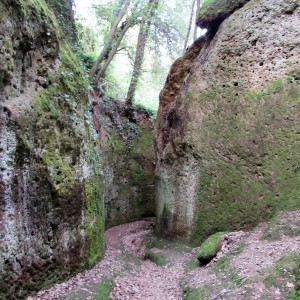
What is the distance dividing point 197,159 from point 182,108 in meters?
2.02

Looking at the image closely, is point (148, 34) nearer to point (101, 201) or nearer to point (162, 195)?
point (162, 195)

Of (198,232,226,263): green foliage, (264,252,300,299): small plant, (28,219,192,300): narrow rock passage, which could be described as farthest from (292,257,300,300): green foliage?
(198,232,226,263): green foliage

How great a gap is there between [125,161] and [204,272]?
25.8ft

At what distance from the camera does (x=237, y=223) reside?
8.88 meters

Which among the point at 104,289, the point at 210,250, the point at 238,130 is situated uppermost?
the point at 238,130

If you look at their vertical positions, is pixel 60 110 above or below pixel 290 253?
above

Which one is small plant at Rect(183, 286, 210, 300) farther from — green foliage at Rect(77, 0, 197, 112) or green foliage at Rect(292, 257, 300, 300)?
green foliage at Rect(77, 0, 197, 112)

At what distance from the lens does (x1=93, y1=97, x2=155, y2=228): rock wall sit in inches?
524

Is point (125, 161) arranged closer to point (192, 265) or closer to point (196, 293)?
point (192, 265)

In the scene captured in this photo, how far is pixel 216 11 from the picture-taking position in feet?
37.6

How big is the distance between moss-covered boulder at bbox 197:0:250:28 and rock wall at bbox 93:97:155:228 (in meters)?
5.32

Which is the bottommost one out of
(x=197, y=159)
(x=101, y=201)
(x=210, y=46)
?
(x=101, y=201)

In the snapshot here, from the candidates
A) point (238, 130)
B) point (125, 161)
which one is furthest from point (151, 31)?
point (238, 130)

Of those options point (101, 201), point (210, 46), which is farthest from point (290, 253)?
point (210, 46)
